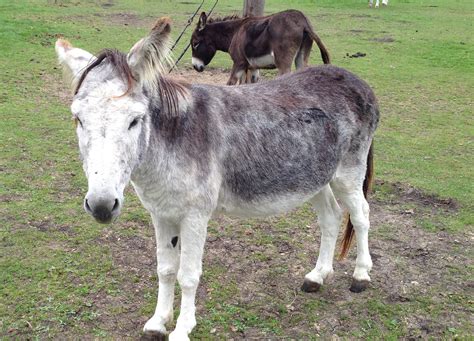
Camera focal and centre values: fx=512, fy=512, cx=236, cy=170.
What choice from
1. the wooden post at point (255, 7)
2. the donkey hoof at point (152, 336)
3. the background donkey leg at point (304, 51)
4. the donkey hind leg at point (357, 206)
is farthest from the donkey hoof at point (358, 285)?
the wooden post at point (255, 7)

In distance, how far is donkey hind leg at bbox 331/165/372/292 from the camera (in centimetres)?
356

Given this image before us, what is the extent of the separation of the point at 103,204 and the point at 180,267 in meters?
0.99

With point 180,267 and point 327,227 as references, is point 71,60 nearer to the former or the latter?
point 180,267

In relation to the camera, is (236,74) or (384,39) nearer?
(236,74)

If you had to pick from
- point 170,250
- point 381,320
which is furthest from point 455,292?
point 170,250

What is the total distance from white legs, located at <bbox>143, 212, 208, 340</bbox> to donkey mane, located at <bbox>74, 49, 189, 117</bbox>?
636 mm

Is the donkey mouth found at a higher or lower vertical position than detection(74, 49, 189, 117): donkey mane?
lower

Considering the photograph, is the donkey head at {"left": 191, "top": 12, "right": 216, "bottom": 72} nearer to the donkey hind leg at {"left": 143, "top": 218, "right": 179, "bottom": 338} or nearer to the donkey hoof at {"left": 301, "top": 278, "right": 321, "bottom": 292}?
the donkey hoof at {"left": 301, "top": 278, "right": 321, "bottom": 292}

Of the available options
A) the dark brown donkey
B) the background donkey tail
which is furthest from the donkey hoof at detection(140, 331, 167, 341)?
the dark brown donkey

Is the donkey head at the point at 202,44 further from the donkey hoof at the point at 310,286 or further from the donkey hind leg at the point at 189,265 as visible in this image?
the donkey hind leg at the point at 189,265

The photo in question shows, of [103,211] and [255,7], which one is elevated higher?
[103,211]

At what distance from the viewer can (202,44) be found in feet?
28.5

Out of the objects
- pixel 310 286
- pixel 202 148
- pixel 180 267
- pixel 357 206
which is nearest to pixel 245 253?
Result: pixel 310 286

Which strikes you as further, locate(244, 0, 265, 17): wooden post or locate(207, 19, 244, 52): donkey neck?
locate(244, 0, 265, 17): wooden post
